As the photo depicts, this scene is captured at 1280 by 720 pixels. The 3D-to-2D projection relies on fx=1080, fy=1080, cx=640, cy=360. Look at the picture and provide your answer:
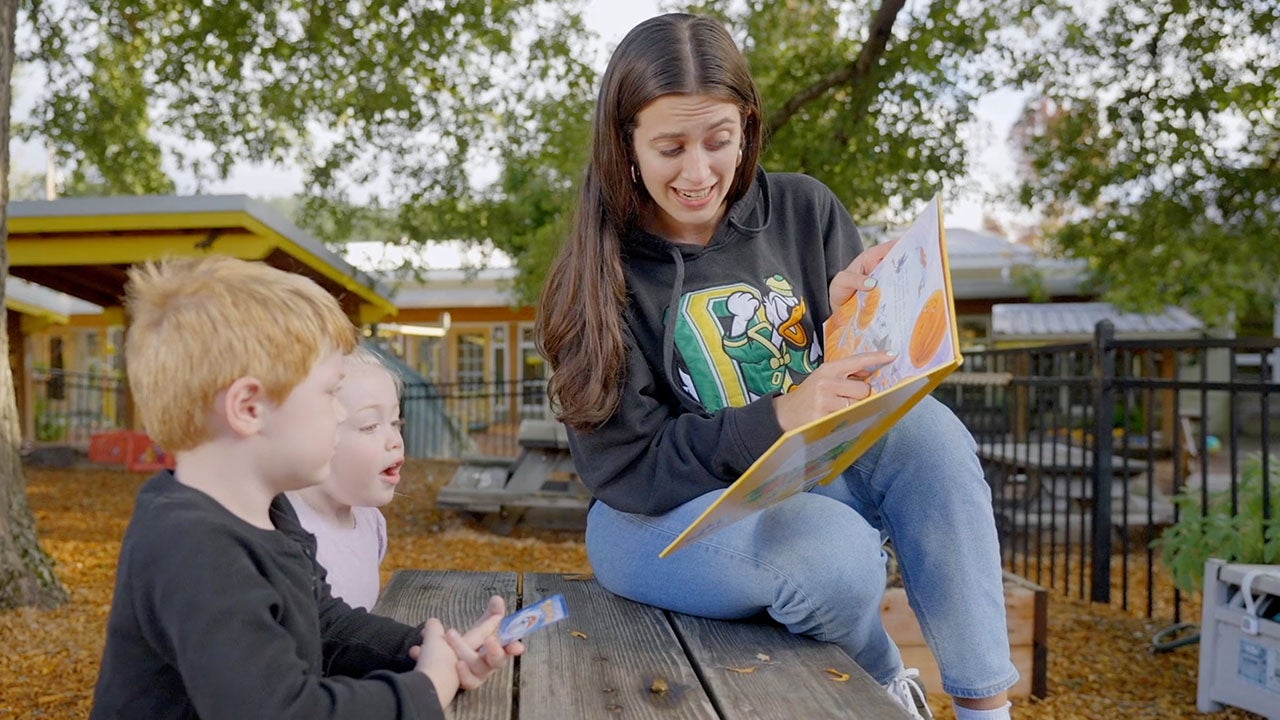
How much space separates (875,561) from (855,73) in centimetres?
741

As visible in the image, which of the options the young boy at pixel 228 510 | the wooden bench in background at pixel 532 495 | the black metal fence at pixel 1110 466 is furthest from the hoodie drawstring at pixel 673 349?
the wooden bench in background at pixel 532 495

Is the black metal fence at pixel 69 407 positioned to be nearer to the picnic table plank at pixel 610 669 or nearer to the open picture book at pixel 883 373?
the picnic table plank at pixel 610 669

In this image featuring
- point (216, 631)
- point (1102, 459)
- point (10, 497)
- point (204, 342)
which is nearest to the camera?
point (216, 631)

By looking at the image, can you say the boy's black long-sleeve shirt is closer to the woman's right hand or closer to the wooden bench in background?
the woman's right hand

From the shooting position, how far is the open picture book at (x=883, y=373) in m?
1.63

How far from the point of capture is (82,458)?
14.2m

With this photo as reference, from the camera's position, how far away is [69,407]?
2081 cm

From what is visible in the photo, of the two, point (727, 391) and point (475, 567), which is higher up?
point (727, 391)

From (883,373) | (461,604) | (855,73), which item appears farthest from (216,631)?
(855,73)

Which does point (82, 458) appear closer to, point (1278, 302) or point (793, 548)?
point (793, 548)

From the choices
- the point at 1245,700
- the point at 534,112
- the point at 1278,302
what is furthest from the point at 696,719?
the point at 1278,302

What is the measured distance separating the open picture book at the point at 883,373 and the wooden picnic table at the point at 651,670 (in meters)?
0.20

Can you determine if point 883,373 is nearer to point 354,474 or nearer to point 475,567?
point 354,474

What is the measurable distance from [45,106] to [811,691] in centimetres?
1141
